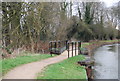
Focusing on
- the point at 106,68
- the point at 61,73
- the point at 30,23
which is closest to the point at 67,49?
the point at 30,23

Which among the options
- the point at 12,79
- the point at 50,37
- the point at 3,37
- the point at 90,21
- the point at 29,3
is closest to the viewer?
the point at 12,79

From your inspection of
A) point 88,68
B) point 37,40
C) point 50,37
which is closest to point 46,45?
point 37,40

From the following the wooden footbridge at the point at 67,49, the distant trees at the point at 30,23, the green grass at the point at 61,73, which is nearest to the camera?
the green grass at the point at 61,73

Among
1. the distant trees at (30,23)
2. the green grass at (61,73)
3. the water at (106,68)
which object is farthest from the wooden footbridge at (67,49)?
the green grass at (61,73)

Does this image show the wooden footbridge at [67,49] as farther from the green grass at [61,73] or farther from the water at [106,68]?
the green grass at [61,73]

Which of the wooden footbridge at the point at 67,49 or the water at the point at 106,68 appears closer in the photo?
the water at the point at 106,68

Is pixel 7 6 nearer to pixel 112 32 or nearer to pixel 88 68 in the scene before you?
pixel 88 68

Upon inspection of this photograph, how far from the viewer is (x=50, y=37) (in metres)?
16.1

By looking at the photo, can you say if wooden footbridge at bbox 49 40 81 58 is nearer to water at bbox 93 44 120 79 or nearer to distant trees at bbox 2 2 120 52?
water at bbox 93 44 120 79

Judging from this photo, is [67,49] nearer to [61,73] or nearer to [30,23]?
[30,23]

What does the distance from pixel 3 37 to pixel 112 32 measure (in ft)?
94.9

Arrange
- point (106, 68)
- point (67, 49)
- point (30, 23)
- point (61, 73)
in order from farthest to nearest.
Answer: point (67, 49), point (30, 23), point (106, 68), point (61, 73)

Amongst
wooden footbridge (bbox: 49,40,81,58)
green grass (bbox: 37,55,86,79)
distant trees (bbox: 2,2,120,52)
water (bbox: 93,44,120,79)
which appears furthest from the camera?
distant trees (bbox: 2,2,120,52)

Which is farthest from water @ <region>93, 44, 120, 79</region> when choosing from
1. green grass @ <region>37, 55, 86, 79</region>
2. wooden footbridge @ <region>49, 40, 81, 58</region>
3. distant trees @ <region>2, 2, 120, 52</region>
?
distant trees @ <region>2, 2, 120, 52</region>
